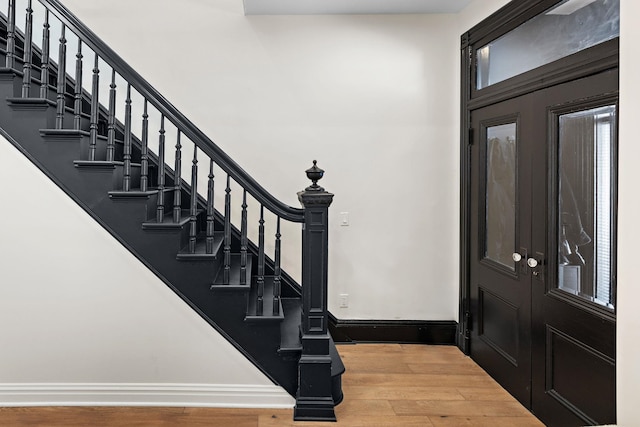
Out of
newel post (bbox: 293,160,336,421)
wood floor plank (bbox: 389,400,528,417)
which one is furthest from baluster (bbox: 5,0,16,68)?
wood floor plank (bbox: 389,400,528,417)

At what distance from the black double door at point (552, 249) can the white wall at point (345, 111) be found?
0.54 meters

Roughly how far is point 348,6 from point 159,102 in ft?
5.77

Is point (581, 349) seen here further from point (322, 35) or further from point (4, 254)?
point (4, 254)

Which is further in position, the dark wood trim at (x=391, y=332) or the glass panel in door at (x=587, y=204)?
the dark wood trim at (x=391, y=332)

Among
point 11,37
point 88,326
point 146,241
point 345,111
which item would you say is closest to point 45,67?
point 11,37

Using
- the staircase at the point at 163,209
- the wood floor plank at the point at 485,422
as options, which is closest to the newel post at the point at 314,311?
the staircase at the point at 163,209

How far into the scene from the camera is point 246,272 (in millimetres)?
2805

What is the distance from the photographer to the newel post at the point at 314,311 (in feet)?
8.79

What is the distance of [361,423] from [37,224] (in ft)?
6.98

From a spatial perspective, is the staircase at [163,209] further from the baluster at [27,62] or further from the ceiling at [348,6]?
the ceiling at [348,6]

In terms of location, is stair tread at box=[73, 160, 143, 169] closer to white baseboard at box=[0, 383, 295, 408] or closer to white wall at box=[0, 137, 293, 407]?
white wall at box=[0, 137, 293, 407]

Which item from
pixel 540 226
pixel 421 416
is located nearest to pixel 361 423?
pixel 421 416

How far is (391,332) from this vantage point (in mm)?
3914

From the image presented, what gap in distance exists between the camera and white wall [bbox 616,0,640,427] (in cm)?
189
